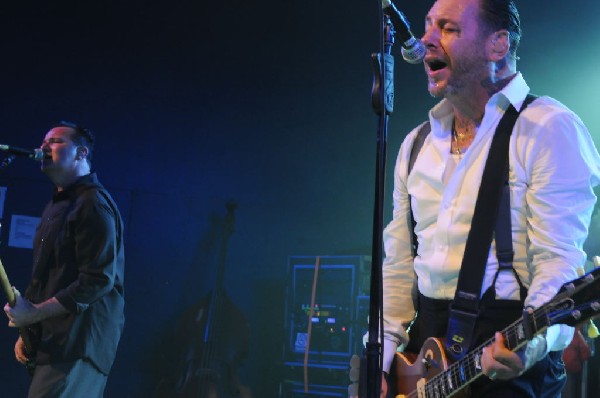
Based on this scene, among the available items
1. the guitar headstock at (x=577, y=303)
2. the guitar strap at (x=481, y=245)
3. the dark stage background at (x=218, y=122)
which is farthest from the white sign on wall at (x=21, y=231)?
the guitar headstock at (x=577, y=303)

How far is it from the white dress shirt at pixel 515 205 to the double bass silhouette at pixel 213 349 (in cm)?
360

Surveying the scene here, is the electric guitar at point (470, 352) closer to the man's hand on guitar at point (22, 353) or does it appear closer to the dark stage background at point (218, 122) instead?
the man's hand on guitar at point (22, 353)

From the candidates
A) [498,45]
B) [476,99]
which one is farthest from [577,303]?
[498,45]

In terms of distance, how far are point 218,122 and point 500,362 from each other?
4891mm

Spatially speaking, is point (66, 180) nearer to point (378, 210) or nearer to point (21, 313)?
point (21, 313)

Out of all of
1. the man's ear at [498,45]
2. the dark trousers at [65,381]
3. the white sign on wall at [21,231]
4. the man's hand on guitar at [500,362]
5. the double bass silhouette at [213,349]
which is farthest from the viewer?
the double bass silhouette at [213,349]

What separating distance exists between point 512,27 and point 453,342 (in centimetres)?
106

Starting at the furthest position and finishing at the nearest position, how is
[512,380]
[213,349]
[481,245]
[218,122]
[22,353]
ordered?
[218,122] < [213,349] < [22,353] < [481,245] < [512,380]

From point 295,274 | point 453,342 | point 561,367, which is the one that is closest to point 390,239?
point 453,342

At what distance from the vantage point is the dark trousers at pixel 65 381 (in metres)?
3.59

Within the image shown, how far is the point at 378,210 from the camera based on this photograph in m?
1.74

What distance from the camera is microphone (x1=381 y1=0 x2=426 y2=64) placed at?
71.7 inches

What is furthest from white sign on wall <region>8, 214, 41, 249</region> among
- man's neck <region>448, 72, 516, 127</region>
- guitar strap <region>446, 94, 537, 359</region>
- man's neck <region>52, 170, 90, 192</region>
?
guitar strap <region>446, 94, 537, 359</region>

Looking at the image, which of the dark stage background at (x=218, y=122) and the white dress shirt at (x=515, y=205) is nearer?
the white dress shirt at (x=515, y=205)
